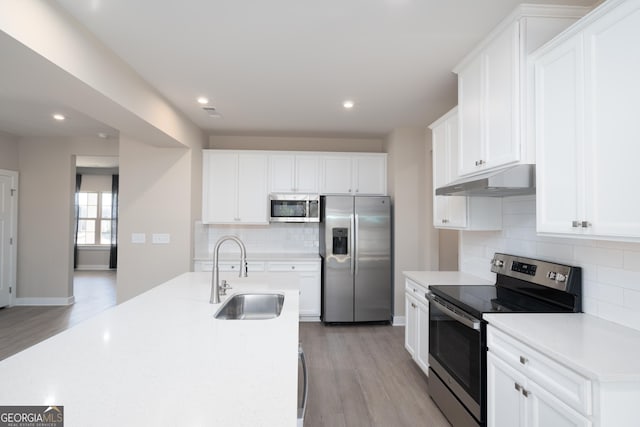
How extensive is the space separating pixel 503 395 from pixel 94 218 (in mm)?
10284

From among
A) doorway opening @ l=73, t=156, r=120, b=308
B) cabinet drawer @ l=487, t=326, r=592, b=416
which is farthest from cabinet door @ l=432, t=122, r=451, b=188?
doorway opening @ l=73, t=156, r=120, b=308

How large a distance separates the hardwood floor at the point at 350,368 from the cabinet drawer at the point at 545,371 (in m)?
0.99

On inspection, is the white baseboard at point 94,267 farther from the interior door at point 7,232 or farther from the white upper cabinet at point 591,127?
the white upper cabinet at point 591,127

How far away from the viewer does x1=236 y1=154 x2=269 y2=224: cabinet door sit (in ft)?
14.9

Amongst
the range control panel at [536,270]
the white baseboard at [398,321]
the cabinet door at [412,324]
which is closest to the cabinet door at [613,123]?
the range control panel at [536,270]

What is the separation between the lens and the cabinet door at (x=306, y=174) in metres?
4.61

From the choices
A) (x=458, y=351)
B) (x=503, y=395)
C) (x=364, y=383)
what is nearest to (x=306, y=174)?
(x=364, y=383)

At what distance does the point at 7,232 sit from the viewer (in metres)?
4.89

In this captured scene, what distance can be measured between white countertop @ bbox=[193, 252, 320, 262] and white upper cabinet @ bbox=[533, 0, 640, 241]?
3.10 m

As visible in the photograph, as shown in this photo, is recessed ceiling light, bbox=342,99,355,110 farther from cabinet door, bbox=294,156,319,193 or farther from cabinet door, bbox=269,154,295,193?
cabinet door, bbox=269,154,295,193

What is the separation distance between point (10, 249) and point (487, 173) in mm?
6416

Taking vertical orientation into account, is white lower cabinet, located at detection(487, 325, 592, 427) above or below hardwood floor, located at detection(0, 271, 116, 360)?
above

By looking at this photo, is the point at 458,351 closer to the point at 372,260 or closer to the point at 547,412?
the point at 547,412

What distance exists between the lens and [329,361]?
3248 millimetres
